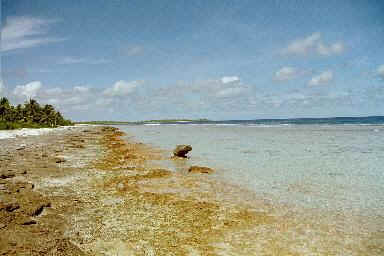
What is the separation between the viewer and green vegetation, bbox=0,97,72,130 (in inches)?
3638

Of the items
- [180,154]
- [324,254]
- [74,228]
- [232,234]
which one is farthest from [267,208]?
[180,154]

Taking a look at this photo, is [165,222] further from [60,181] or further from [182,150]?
[182,150]

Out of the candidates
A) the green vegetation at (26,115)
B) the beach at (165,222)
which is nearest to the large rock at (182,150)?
the beach at (165,222)

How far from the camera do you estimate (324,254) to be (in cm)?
734

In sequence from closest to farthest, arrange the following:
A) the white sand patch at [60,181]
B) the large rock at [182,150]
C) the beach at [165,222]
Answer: the beach at [165,222], the white sand patch at [60,181], the large rock at [182,150]

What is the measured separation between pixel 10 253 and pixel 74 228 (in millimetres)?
2199

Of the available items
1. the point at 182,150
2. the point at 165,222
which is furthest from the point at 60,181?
the point at 182,150

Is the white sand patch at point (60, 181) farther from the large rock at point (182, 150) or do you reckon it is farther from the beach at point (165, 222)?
the large rock at point (182, 150)

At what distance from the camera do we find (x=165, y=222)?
9484 mm

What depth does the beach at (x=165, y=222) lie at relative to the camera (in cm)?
749

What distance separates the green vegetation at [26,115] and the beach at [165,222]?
81.9 m

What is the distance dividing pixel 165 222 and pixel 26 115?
117 meters

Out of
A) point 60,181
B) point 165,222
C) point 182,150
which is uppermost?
point 182,150

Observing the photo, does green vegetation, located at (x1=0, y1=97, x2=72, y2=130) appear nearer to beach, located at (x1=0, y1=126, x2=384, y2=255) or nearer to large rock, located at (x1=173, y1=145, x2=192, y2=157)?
large rock, located at (x1=173, y1=145, x2=192, y2=157)
